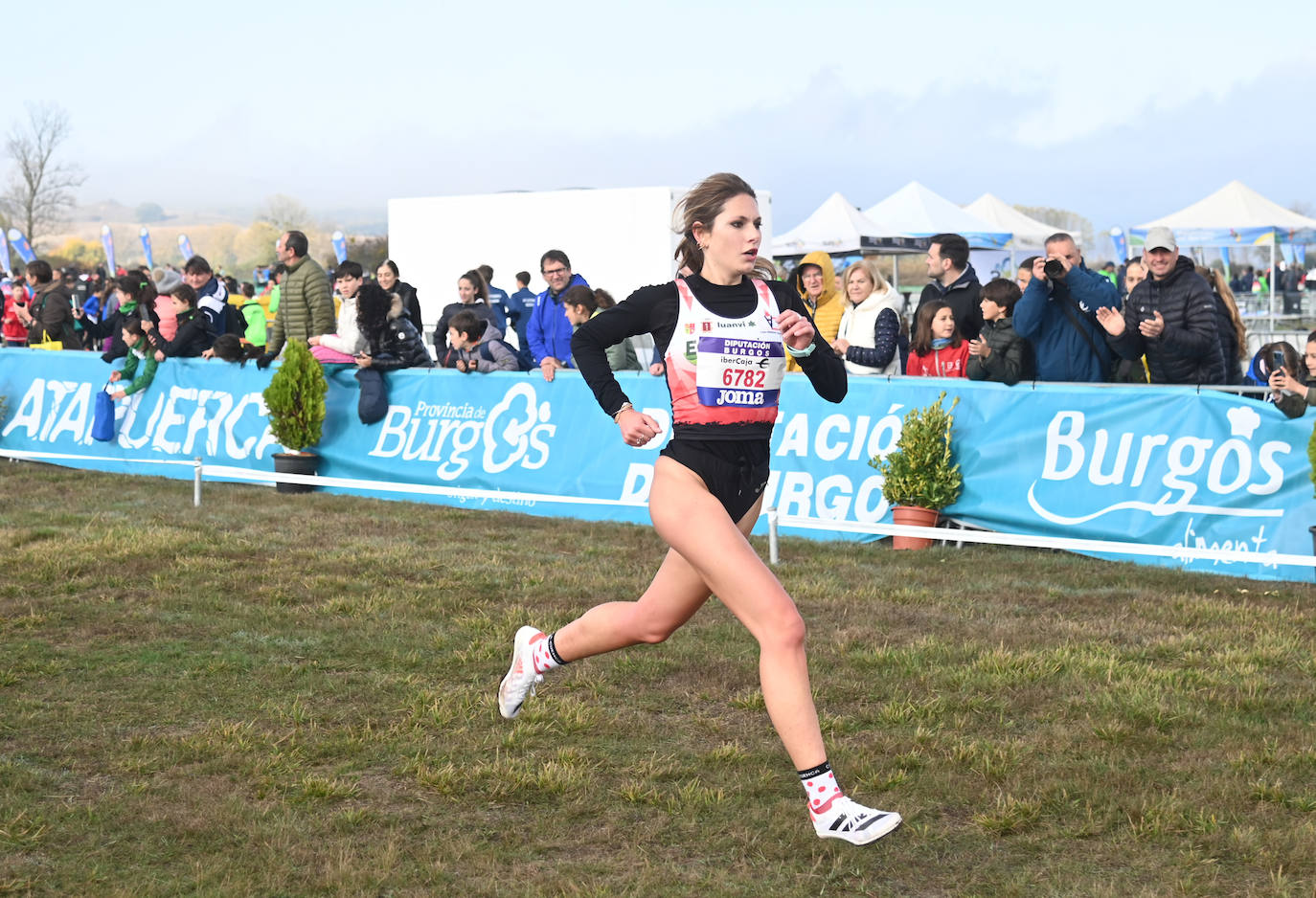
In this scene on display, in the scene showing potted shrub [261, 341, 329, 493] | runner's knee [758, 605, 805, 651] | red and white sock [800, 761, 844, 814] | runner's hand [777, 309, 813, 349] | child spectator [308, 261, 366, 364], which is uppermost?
child spectator [308, 261, 366, 364]

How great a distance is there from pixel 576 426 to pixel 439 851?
26.3 ft

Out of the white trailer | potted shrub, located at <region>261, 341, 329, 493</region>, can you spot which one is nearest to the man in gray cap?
potted shrub, located at <region>261, 341, 329, 493</region>

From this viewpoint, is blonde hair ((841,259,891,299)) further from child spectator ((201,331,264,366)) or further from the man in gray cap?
child spectator ((201,331,264,366))

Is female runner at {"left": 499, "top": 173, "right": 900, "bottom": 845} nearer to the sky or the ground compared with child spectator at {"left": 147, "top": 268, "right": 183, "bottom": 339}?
nearer to the ground

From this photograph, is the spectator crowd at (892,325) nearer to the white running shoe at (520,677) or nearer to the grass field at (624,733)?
the grass field at (624,733)

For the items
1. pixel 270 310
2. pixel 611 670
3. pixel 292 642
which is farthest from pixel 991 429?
pixel 270 310

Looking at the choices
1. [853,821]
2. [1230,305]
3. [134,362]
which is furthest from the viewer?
[134,362]

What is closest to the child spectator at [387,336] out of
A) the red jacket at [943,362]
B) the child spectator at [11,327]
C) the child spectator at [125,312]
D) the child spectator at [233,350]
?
the child spectator at [233,350]

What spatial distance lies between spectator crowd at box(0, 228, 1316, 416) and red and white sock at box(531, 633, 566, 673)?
2.00 m

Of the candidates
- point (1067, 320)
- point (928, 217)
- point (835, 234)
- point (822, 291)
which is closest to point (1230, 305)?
point (1067, 320)

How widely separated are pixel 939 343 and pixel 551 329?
165 inches

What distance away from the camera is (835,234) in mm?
30062

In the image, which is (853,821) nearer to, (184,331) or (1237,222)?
(184,331)

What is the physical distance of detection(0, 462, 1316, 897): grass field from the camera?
4.68m
